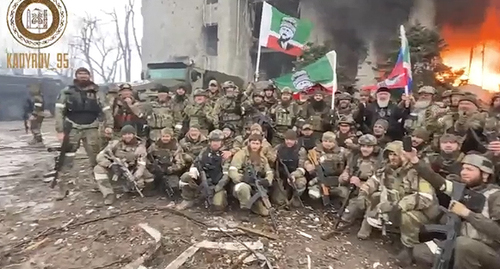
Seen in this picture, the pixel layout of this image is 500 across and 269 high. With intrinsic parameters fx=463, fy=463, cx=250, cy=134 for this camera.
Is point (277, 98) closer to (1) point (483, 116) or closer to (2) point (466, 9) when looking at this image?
(1) point (483, 116)

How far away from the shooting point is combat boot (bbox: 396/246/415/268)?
4.25 metres

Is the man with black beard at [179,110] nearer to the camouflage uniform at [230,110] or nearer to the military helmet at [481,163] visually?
the camouflage uniform at [230,110]

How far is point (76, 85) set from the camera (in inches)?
247

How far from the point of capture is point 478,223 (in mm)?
3383

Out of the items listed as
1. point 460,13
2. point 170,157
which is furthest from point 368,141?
point 460,13

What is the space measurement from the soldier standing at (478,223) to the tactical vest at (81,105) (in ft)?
15.5

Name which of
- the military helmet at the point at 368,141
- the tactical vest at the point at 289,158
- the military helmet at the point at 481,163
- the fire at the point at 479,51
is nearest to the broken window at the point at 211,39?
the fire at the point at 479,51

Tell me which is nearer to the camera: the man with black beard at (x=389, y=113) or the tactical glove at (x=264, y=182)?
the tactical glove at (x=264, y=182)

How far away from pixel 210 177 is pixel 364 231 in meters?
1.87

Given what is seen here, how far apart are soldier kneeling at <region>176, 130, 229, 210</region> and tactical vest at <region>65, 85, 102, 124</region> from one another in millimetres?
1780

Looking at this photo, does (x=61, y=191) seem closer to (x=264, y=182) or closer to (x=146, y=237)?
(x=146, y=237)

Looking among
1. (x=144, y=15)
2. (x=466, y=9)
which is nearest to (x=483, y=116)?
(x=466, y=9)

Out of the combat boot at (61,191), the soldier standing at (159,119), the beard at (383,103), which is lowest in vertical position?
the combat boot at (61,191)

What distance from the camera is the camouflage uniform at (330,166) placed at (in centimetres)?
557
